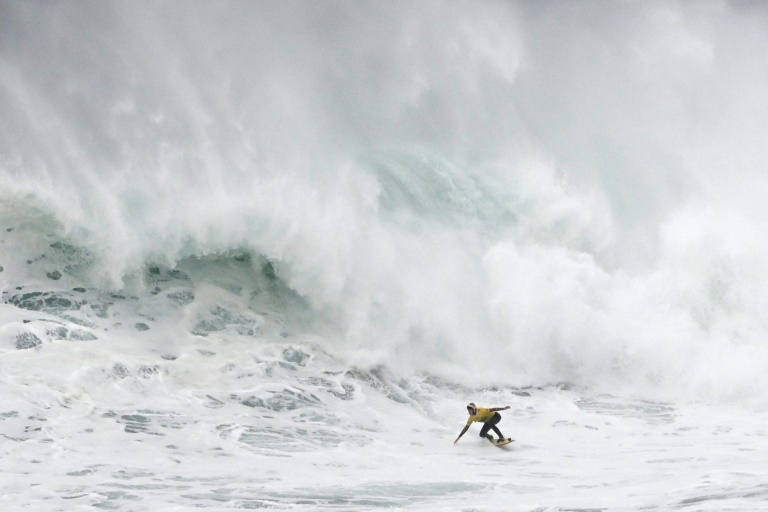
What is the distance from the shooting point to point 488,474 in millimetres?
9789

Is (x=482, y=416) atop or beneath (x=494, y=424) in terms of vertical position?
atop

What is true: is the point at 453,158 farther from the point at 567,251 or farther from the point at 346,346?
the point at 346,346

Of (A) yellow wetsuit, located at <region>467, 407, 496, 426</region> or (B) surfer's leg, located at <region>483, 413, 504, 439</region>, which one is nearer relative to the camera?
(B) surfer's leg, located at <region>483, 413, 504, 439</region>

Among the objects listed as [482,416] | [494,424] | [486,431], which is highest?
[482,416]

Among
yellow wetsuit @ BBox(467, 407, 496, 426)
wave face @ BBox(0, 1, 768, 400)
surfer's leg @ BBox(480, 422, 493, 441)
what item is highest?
wave face @ BBox(0, 1, 768, 400)

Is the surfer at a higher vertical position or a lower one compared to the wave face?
lower

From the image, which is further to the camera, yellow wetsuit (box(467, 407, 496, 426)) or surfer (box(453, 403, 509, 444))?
yellow wetsuit (box(467, 407, 496, 426))

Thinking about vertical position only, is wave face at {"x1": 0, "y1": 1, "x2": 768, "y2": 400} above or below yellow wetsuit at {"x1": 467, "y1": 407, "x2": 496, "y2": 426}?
above

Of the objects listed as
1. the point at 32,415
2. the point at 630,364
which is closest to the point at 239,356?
the point at 32,415

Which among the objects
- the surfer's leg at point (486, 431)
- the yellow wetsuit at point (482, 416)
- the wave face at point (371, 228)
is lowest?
the surfer's leg at point (486, 431)

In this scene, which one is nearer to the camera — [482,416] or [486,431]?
[486,431]

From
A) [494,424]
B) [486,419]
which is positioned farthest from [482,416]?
[494,424]

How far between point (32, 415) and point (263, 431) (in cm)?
301

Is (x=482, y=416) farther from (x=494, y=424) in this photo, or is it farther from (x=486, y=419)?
(x=494, y=424)
